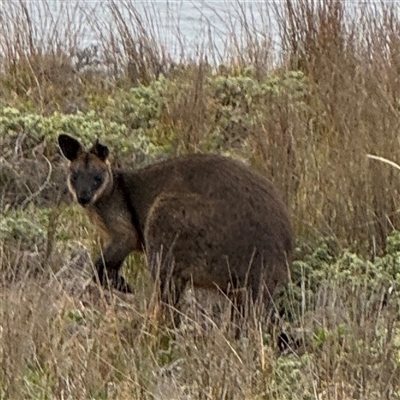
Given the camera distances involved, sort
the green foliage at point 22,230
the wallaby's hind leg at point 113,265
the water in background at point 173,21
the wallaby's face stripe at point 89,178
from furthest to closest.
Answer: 1. the water in background at point 173,21
2. the green foliage at point 22,230
3. the wallaby's face stripe at point 89,178
4. the wallaby's hind leg at point 113,265

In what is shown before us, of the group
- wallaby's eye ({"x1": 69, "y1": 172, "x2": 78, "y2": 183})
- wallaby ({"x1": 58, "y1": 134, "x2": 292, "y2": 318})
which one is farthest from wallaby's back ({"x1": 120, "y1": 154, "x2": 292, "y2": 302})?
wallaby's eye ({"x1": 69, "y1": 172, "x2": 78, "y2": 183})

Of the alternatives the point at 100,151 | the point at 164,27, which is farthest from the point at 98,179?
the point at 164,27

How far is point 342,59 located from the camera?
8.52 metres

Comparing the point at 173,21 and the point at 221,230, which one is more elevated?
the point at 173,21

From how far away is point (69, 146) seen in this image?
20.3 ft

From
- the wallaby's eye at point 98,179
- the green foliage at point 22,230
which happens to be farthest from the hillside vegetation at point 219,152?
the wallaby's eye at point 98,179

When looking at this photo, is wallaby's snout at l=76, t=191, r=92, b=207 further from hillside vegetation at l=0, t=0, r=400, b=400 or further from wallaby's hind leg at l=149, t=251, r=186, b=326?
wallaby's hind leg at l=149, t=251, r=186, b=326

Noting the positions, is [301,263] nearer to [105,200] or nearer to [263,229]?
[263,229]

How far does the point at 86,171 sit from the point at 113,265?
509 millimetres

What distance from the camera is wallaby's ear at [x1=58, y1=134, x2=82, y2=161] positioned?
610 centimetres

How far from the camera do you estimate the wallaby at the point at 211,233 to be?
5402 millimetres

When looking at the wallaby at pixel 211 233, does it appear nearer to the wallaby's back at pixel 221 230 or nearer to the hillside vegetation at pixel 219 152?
the wallaby's back at pixel 221 230

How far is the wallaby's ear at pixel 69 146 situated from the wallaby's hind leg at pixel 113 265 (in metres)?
0.51

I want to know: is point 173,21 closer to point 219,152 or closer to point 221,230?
point 219,152
